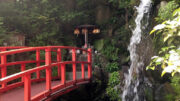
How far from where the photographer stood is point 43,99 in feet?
11.8

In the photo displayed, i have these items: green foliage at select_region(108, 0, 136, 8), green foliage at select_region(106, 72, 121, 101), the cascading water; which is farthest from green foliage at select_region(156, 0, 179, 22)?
green foliage at select_region(106, 72, 121, 101)

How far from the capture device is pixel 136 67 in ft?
25.2

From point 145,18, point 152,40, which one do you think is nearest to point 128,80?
point 152,40

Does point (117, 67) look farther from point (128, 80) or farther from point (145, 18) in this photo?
point (145, 18)

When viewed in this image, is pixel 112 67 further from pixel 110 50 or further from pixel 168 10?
pixel 168 10

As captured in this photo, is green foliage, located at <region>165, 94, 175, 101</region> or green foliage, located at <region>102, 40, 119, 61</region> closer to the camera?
green foliage, located at <region>165, 94, 175, 101</region>

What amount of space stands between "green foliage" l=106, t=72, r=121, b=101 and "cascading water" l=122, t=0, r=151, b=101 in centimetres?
31

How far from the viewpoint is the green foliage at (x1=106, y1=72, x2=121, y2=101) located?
274 inches

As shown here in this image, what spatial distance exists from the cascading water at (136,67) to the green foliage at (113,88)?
1.00ft

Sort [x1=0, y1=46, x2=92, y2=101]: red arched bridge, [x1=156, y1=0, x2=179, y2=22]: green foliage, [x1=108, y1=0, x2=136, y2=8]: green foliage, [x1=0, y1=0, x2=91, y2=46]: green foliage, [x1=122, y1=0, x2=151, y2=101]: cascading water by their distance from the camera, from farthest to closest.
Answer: [x1=108, y1=0, x2=136, y2=8]: green foliage, [x1=0, y1=0, x2=91, y2=46]: green foliage, [x1=122, y1=0, x2=151, y2=101]: cascading water, [x1=156, y1=0, x2=179, y2=22]: green foliage, [x1=0, y1=46, x2=92, y2=101]: red arched bridge

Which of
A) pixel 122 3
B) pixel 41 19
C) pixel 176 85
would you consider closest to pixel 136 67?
pixel 176 85

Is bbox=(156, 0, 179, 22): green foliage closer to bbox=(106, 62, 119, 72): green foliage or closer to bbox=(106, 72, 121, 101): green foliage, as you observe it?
bbox=(106, 62, 119, 72): green foliage

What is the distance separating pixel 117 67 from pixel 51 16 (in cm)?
501

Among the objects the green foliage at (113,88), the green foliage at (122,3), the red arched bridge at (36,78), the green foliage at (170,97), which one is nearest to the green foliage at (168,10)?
the green foliage at (122,3)
